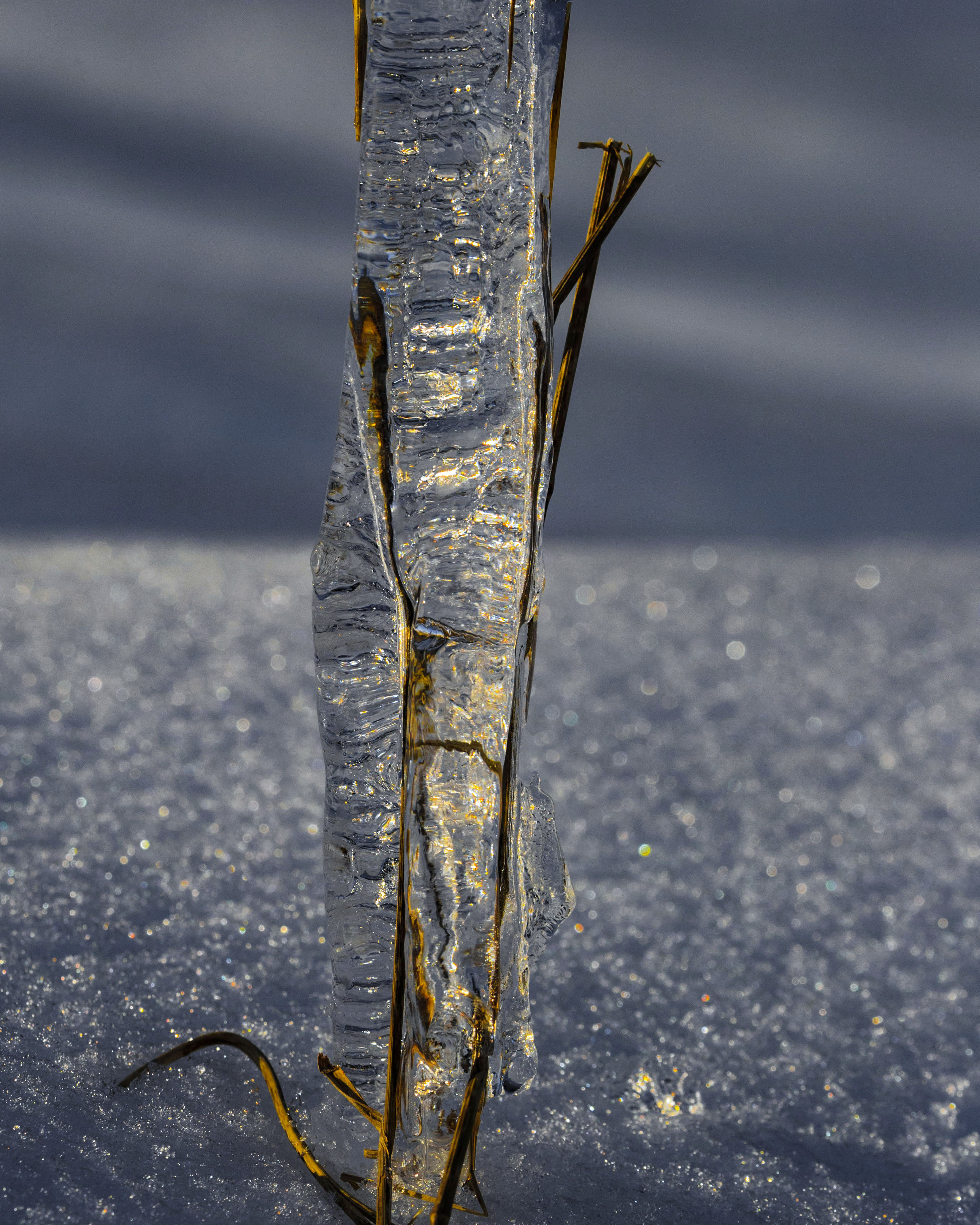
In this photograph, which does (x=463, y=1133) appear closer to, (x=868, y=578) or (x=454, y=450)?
(x=454, y=450)

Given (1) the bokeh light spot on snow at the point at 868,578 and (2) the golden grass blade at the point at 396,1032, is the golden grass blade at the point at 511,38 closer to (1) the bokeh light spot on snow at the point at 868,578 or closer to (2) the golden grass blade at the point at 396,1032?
(2) the golden grass blade at the point at 396,1032

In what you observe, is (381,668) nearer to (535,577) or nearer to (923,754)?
(535,577)

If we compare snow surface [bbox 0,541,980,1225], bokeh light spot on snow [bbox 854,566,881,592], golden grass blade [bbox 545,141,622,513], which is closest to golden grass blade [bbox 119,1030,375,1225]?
snow surface [bbox 0,541,980,1225]

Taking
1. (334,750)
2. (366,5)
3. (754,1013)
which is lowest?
(754,1013)

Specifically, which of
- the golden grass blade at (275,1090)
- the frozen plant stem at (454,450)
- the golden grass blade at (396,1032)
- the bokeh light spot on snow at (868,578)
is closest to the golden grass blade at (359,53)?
the frozen plant stem at (454,450)

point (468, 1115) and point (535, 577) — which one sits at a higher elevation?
point (535, 577)

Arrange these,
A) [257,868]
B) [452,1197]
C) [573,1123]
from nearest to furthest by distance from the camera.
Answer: [452,1197] → [573,1123] → [257,868]

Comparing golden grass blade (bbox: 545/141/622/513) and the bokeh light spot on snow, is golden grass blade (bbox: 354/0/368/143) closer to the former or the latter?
golden grass blade (bbox: 545/141/622/513)

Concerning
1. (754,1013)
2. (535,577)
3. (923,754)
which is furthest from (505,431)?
(923,754)
